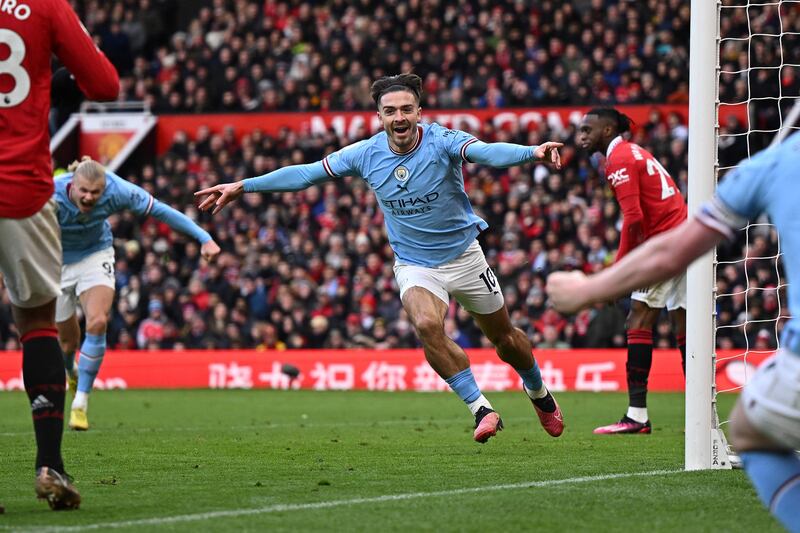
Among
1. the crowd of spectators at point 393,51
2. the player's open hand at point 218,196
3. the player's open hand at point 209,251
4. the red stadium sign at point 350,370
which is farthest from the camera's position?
the crowd of spectators at point 393,51

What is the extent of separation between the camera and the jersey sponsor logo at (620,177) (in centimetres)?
1048

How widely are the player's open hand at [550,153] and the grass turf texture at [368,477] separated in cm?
182

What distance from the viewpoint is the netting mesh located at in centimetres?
1709

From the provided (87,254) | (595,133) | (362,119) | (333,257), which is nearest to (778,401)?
(595,133)

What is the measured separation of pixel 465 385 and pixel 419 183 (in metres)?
1.41

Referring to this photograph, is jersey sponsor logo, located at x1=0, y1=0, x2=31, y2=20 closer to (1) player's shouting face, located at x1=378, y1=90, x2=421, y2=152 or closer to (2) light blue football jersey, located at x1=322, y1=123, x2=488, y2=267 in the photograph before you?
(2) light blue football jersey, located at x1=322, y1=123, x2=488, y2=267

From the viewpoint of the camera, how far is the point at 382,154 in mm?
8859

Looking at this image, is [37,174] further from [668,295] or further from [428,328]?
[668,295]

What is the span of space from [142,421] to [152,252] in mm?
12107

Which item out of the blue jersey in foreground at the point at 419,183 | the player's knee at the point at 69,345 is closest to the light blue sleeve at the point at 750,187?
the blue jersey in foreground at the point at 419,183

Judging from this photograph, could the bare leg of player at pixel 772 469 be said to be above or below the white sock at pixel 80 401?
above

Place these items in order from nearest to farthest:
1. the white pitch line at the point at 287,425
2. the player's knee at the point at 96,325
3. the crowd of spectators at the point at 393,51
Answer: the white pitch line at the point at 287,425
the player's knee at the point at 96,325
the crowd of spectators at the point at 393,51

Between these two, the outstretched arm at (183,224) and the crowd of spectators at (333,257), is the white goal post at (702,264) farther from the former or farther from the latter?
the crowd of spectators at (333,257)

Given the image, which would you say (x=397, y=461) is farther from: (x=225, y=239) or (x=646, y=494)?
(x=225, y=239)
